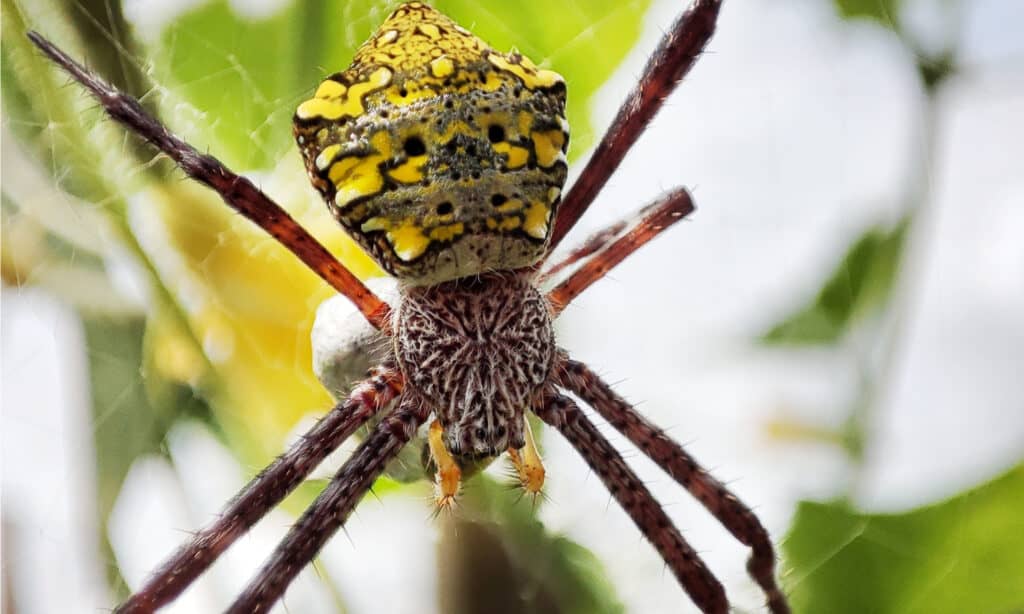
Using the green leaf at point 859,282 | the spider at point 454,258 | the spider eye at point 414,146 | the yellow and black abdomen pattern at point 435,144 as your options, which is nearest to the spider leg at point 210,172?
the spider at point 454,258

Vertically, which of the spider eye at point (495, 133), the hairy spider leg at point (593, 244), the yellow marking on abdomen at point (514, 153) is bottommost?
the hairy spider leg at point (593, 244)

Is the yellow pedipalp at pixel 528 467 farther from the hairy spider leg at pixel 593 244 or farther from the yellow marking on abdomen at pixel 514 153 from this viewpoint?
A: the yellow marking on abdomen at pixel 514 153

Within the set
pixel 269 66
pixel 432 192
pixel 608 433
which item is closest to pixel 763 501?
pixel 608 433

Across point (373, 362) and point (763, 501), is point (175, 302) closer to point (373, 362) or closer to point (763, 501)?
point (373, 362)

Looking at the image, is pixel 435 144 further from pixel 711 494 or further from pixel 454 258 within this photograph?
pixel 711 494

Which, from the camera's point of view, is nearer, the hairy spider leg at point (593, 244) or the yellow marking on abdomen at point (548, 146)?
the yellow marking on abdomen at point (548, 146)

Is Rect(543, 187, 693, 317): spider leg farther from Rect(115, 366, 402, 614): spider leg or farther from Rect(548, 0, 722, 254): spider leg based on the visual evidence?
Rect(115, 366, 402, 614): spider leg

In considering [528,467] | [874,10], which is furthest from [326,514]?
[874,10]

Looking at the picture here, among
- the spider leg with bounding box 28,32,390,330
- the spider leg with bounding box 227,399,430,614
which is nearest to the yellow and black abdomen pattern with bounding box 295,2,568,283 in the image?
the spider leg with bounding box 28,32,390,330
